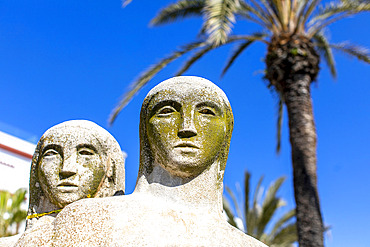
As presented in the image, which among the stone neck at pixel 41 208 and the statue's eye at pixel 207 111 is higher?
the statue's eye at pixel 207 111

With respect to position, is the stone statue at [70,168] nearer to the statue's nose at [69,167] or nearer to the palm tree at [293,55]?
the statue's nose at [69,167]

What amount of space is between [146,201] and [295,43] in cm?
700

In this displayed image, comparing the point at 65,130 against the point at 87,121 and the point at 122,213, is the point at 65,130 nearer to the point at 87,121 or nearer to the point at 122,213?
the point at 87,121

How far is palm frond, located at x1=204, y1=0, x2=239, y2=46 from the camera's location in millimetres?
7504

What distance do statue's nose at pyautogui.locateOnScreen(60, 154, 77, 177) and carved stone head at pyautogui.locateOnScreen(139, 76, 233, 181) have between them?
0.65 meters

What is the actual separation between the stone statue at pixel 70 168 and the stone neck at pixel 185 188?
637mm

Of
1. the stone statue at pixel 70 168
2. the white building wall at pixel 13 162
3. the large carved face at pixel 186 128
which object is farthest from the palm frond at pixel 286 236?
the large carved face at pixel 186 128

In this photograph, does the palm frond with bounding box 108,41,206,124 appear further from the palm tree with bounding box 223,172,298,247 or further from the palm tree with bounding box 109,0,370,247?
the palm tree with bounding box 223,172,298,247

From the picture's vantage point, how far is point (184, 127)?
3.02m

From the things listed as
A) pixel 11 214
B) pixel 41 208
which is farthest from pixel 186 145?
pixel 11 214

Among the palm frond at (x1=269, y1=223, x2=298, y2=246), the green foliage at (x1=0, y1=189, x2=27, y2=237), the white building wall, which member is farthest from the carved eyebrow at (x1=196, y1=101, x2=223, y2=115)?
the white building wall

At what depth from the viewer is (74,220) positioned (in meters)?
2.60

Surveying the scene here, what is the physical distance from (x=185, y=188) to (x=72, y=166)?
100 centimetres

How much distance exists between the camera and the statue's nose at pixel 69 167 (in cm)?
355
